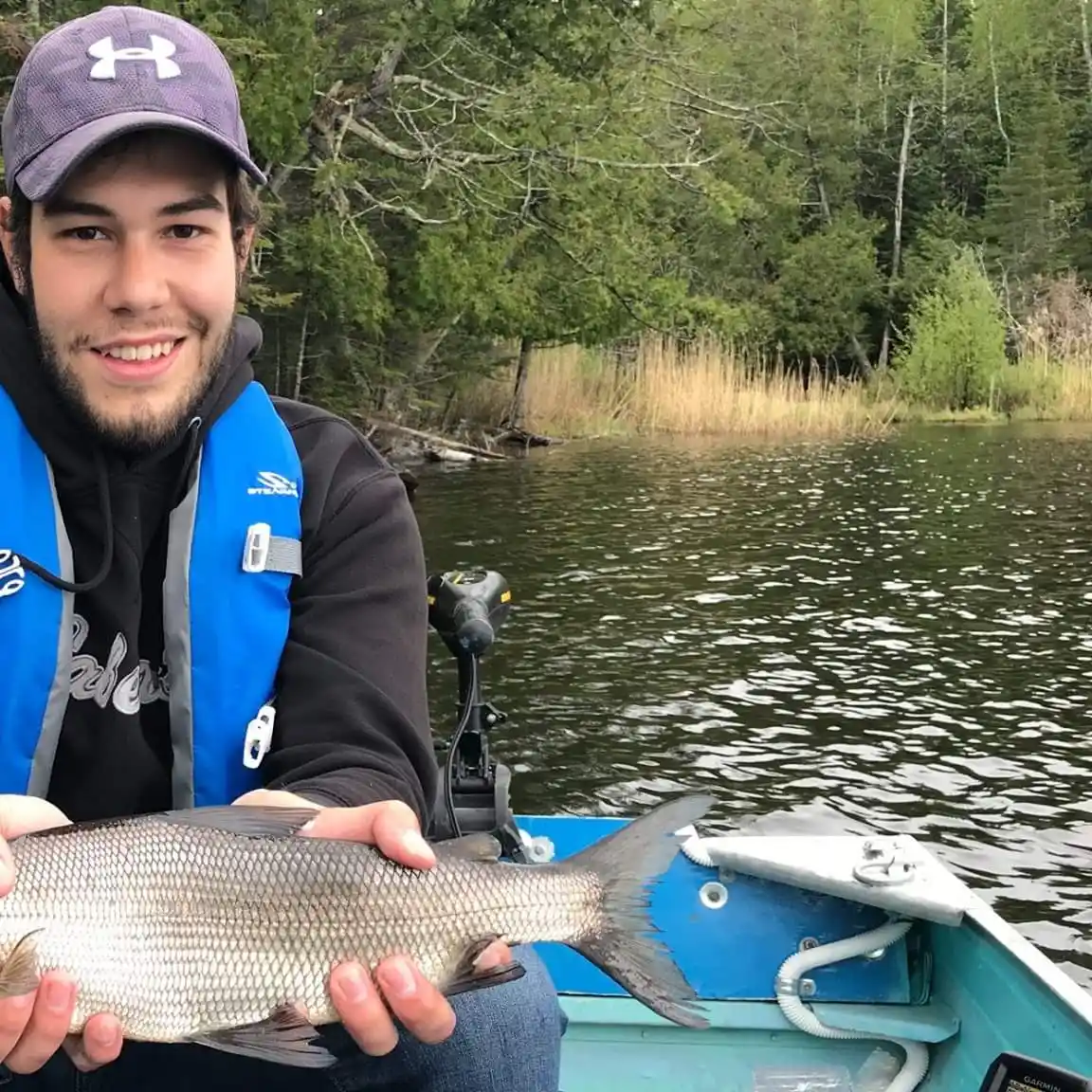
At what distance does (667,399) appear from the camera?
2450 centimetres

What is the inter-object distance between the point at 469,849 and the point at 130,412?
952mm

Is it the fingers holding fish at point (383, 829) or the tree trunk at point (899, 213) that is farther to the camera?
the tree trunk at point (899, 213)

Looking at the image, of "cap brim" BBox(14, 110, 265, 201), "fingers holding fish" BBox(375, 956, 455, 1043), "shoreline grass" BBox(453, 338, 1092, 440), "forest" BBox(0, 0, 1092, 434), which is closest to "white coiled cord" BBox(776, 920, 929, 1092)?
"fingers holding fish" BBox(375, 956, 455, 1043)

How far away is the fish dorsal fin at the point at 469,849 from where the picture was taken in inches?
86.8

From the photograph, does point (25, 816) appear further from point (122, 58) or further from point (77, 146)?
point (122, 58)

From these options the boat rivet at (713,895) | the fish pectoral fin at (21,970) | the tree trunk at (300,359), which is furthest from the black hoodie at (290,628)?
the tree trunk at (300,359)

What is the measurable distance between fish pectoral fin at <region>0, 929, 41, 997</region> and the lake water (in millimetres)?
4483

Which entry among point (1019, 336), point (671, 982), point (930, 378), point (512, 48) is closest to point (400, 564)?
point (671, 982)

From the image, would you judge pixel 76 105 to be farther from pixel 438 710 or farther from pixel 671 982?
pixel 438 710

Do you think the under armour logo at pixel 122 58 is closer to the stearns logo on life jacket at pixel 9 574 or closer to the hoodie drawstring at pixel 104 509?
the hoodie drawstring at pixel 104 509

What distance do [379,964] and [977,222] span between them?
39.5m

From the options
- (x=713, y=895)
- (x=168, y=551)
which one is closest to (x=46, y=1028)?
(x=168, y=551)

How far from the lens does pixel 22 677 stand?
2.33 meters

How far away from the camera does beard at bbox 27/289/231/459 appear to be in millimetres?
2424
